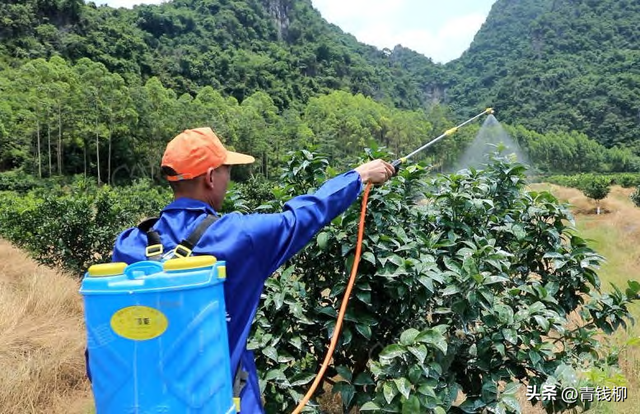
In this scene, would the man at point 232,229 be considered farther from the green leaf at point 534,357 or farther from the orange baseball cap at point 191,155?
the green leaf at point 534,357

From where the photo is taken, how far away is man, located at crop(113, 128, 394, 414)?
1365mm

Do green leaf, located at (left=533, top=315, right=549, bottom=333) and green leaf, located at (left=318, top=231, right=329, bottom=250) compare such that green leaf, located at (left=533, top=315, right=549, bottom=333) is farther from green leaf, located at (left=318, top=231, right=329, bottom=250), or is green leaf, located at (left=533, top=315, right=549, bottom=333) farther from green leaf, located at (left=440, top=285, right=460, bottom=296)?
green leaf, located at (left=318, top=231, right=329, bottom=250)

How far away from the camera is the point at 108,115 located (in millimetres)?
25078

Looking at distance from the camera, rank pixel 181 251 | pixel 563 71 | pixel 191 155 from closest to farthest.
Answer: pixel 181 251
pixel 191 155
pixel 563 71

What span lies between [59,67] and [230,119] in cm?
1100

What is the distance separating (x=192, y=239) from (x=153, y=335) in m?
0.31

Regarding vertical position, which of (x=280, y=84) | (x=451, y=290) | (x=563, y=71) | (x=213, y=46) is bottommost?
(x=451, y=290)

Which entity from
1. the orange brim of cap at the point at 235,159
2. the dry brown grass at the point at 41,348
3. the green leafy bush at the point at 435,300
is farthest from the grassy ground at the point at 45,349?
the orange brim of cap at the point at 235,159

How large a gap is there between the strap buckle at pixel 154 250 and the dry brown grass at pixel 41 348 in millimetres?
2931

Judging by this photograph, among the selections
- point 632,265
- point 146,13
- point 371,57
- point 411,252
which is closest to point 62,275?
point 411,252

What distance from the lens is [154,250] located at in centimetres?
136

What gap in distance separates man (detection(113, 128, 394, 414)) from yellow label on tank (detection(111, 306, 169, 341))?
0.25 m

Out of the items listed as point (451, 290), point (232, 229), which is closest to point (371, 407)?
point (451, 290)

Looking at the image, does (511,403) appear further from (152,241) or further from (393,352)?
(152,241)
